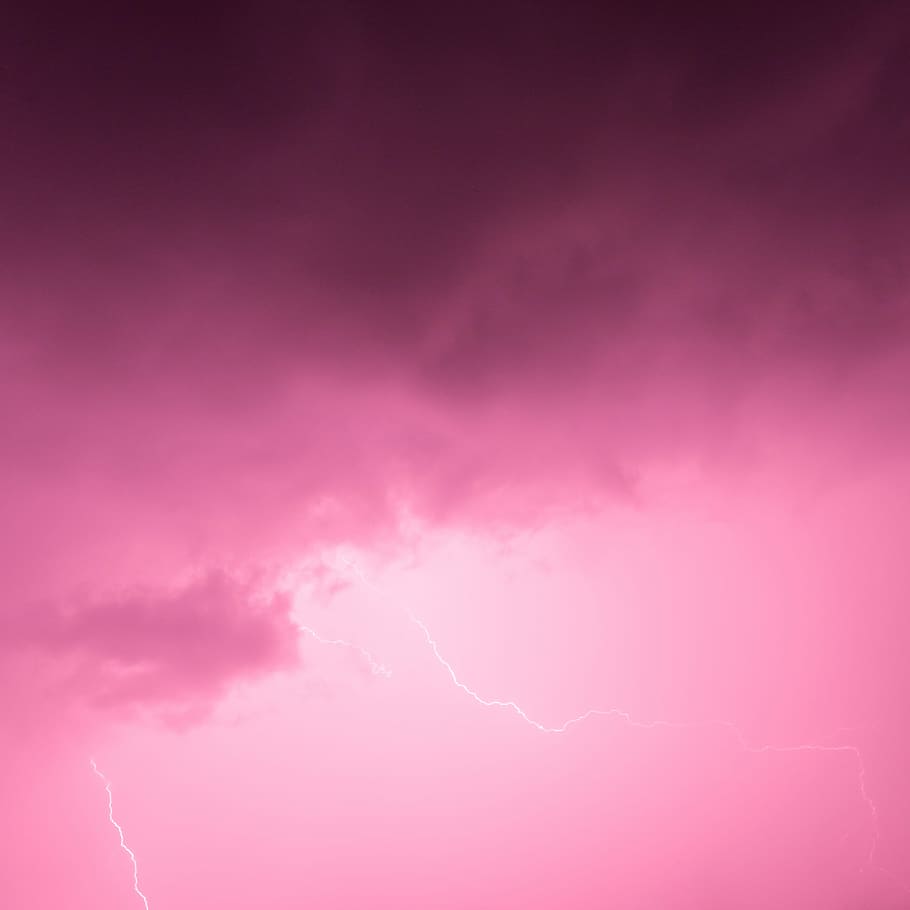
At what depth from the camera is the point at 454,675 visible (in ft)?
75.8

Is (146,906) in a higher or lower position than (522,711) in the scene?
lower

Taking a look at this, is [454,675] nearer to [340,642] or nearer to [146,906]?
[340,642]

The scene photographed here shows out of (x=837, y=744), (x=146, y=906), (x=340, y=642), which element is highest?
(x=340, y=642)

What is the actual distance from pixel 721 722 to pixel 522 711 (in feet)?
16.6

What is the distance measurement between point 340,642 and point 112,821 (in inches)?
295

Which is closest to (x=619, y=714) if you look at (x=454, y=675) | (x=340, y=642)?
(x=454, y=675)

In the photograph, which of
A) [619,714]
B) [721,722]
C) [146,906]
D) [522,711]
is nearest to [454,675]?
[522,711]

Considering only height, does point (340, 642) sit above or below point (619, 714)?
above

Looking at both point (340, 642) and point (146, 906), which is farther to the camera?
point (340, 642)

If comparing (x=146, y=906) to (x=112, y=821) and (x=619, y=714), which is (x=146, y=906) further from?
(x=619, y=714)

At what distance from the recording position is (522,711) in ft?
77.9

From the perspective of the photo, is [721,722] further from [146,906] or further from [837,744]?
[146,906]

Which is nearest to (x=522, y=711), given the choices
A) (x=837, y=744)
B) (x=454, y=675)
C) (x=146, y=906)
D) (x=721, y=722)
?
(x=454, y=675)

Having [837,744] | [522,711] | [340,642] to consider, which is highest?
[340,642]
